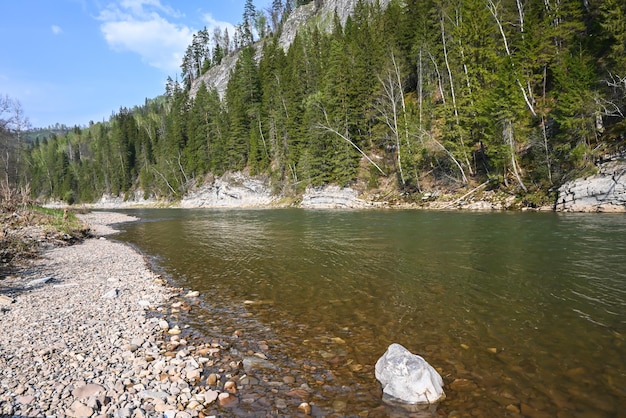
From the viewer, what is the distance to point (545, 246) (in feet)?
41.8

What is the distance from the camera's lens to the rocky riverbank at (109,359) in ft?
13.3

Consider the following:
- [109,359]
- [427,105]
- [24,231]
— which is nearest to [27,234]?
[24,231]

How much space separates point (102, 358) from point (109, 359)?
142mm

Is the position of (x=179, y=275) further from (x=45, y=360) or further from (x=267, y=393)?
(x=267, y=393)

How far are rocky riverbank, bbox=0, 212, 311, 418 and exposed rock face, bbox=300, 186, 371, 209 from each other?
31.7 meters

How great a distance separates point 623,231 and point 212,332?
17.7 m

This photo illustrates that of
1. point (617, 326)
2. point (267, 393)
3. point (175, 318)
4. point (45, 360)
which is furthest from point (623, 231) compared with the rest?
point (45, 360)

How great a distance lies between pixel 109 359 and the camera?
5199mm

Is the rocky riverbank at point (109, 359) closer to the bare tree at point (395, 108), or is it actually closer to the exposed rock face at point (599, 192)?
the exposed rock face at point (599, 192)

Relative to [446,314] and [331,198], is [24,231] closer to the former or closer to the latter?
[446,314]

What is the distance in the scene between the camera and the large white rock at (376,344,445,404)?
13.8ft

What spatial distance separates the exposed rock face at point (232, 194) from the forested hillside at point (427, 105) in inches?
104

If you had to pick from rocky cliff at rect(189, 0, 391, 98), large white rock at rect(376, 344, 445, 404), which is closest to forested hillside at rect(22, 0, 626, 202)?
large white rock at rect(376, 344, 445, 404)

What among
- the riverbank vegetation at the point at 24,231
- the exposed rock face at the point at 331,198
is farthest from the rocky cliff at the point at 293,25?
the riverbank vegetation at the point at 24,231
